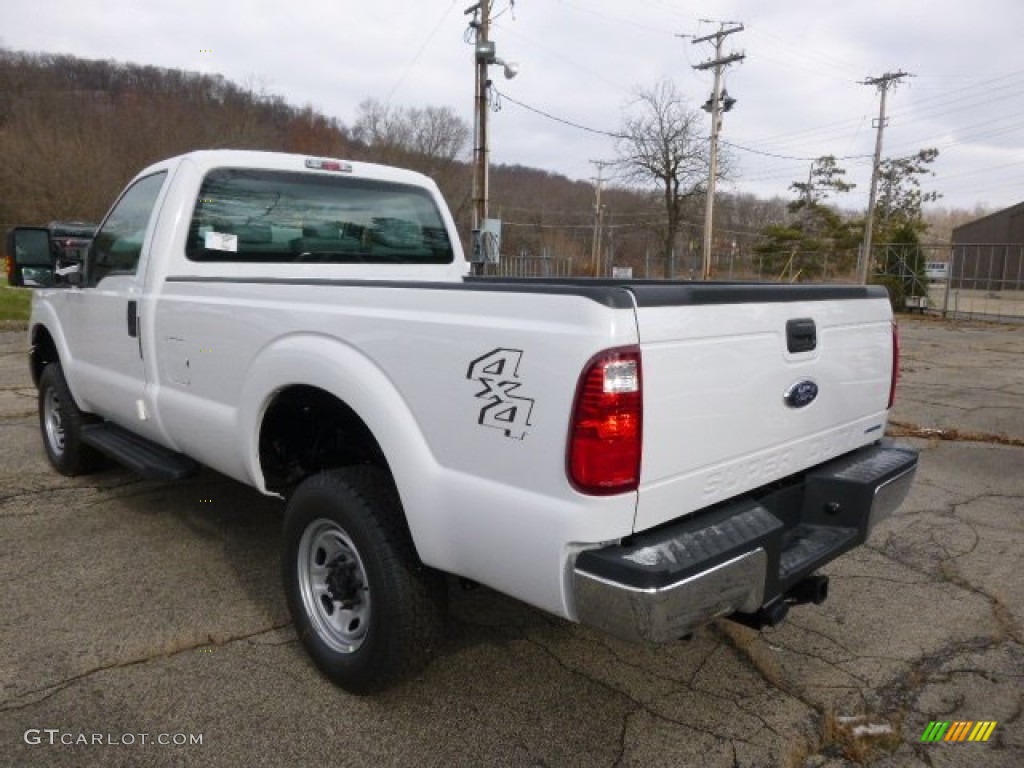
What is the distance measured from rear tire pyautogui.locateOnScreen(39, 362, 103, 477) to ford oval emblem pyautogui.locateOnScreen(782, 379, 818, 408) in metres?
4.20

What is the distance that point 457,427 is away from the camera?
2150mm

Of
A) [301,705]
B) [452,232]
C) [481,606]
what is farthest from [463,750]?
[452,232]

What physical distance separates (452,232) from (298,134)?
44892 mm

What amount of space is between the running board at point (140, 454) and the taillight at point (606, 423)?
8.10 feet

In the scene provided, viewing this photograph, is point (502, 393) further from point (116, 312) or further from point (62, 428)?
point (62, 428)

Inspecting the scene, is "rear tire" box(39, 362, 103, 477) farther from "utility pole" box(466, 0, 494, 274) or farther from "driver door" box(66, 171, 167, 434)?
"utility pole" box(466, 0, 494, 274)

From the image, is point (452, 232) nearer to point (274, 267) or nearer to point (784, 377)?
point (274, 267)

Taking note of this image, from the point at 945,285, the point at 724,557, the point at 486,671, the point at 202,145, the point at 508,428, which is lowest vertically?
the point at 486,671

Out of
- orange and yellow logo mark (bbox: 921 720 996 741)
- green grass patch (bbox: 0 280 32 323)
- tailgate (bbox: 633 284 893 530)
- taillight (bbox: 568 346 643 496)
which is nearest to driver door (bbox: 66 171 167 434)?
taillight (bbox: 568 346 643 496)

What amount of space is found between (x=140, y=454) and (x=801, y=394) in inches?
127

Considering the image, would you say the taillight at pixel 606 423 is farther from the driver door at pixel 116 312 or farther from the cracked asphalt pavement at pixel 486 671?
the driver door at pixel 116 312

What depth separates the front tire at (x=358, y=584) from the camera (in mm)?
2410

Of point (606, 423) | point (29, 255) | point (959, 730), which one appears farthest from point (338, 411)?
point (29, 255)

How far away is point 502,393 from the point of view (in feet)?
6.68
